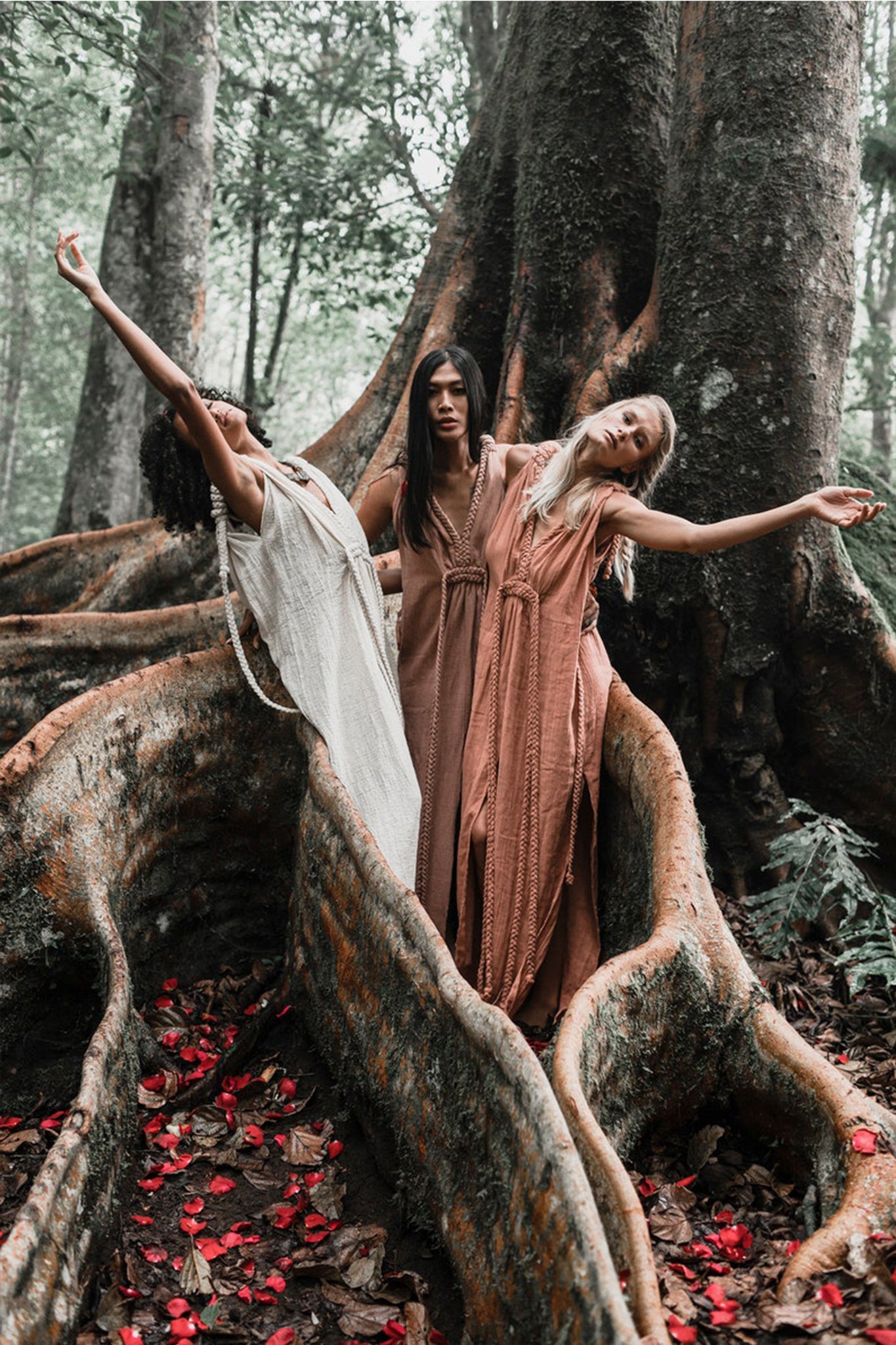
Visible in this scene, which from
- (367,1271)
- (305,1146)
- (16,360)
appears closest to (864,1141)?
(367,1271)

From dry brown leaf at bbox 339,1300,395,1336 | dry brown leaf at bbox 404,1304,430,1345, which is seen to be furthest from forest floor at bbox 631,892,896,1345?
dry brown leaf at bbox 339,1300,395,1336

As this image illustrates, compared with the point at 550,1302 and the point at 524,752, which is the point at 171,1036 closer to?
the point at 524,752

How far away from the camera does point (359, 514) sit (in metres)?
4.56

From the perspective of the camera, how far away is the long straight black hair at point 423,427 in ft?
13.8

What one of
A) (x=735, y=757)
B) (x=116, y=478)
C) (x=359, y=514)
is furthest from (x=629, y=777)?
(x=116, y=478)

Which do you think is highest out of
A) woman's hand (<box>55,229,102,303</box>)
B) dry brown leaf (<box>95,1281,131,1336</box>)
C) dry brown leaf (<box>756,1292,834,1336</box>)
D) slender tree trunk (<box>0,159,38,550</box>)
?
slender tree trunk (<box>0,159,38,550</box>)

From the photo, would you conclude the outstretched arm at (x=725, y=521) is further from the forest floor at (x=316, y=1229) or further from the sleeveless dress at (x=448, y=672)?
the forest floor at (x=316, y=1229)

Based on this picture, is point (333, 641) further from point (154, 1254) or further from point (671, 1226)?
point (671, 1226)

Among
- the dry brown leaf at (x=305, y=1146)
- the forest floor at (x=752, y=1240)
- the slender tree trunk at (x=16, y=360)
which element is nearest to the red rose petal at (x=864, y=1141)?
the forest floor at (x=752, y=1240)

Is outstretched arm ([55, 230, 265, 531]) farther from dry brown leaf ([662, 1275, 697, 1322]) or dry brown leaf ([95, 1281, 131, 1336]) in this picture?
dry brown leaf ([662, 1275, 697, 1322])

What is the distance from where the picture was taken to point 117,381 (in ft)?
32.0

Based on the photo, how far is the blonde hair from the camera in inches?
151

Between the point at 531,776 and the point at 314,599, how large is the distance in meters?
1.02

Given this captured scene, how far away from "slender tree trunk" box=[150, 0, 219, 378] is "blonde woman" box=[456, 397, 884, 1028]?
5249 millimetres
